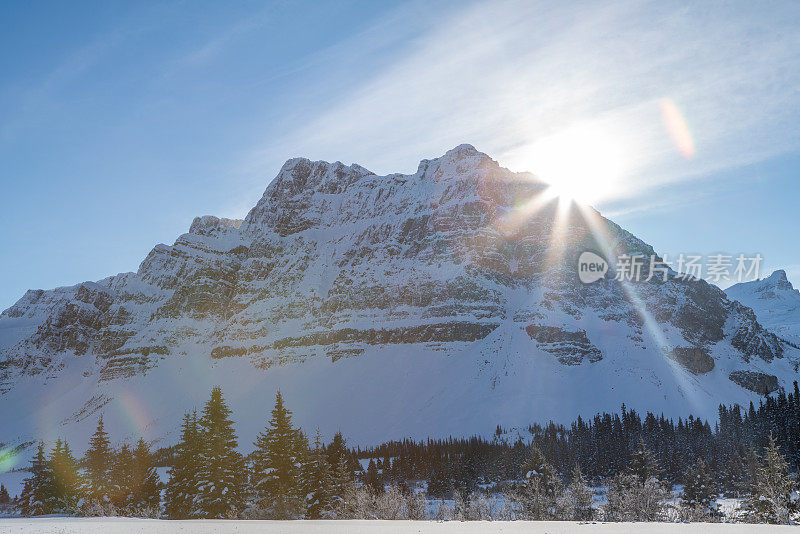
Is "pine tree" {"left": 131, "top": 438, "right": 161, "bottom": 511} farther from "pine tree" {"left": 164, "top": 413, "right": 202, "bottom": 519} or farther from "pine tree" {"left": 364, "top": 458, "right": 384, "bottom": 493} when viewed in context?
"pine tree" {"left": 364, "top": 458, "right": 384, "bottom": 493}

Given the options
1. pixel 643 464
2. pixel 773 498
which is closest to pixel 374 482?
pixel 643 464

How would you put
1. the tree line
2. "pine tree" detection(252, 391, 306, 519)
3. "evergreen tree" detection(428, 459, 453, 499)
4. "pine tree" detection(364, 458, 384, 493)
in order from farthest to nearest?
"evergreen tree" detection(428, 459, 453, 499), "pine tree" detection(364, 458, 384, 493), "pine tree" detection(252, 391, 306, 519), the tree line

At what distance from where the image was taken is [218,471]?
139 feet

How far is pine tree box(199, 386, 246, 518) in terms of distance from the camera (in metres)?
42.1

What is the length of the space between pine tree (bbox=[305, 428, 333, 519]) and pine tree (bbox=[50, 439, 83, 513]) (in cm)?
1940

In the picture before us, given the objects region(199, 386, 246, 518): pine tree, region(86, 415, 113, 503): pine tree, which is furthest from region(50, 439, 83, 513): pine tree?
region(199, 386, 246, 518): pine tree

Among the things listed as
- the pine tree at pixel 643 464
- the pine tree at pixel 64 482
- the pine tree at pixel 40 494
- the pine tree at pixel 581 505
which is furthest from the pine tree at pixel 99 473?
the pine tree at pixel 643 464

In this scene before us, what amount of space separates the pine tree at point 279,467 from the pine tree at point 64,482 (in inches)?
662

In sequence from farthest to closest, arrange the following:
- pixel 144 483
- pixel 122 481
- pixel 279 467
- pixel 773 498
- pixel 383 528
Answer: pixel 122 481 → pixel 144 483 → pixel 279 467 → pixel 773 498 → pixel 383 528

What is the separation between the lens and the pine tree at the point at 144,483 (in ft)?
166

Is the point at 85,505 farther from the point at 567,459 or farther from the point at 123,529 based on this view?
the point at 567,459

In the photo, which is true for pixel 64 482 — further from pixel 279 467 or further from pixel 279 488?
pixel 279 488

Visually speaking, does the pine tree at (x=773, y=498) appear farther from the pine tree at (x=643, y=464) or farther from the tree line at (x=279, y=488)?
the pine tree at (x=643, y=464)

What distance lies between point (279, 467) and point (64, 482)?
20938 mm
